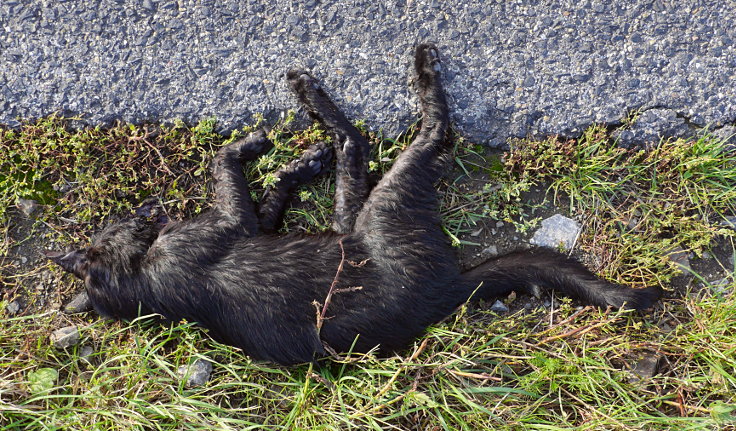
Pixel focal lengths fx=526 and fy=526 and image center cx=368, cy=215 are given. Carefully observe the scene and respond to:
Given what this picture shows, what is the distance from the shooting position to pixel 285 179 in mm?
3068

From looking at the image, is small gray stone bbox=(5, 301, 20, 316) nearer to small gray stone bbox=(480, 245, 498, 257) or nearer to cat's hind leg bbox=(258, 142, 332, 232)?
cat's hind leg bbox=(258, 142, 332, 232)

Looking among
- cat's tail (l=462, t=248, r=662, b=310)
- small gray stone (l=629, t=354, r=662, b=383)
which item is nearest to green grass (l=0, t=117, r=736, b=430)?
small gray stone (l=629, t=354, r=662, b=383)

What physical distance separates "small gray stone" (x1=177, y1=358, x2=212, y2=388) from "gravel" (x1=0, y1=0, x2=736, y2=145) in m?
1.42

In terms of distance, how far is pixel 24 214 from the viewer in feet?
10.3

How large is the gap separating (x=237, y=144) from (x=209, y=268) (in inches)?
30.2

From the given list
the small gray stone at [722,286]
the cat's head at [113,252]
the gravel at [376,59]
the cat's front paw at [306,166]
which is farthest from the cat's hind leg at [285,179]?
the small gray stone at [722,286]

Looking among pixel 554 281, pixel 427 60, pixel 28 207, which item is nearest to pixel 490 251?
pixel 554 281

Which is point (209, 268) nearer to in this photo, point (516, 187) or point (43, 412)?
point (43, 412)

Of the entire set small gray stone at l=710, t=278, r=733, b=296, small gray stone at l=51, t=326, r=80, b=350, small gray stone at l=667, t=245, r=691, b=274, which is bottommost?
small gray stone at l=710, t=278, r=733, b=296

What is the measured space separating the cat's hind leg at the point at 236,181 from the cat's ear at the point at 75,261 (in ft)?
2.41

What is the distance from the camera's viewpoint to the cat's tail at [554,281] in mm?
2750

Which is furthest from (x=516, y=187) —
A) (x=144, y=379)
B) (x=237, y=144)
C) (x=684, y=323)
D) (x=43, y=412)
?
(x=43, y=412)

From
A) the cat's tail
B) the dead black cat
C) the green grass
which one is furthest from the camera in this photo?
the green grass

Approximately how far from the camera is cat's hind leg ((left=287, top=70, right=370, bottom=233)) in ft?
9.84
